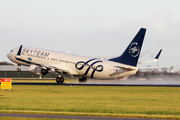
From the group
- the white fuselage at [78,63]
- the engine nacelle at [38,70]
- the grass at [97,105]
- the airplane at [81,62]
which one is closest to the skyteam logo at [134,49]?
the airplane at [81,62]

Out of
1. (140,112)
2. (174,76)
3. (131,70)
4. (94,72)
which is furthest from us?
(174,76)

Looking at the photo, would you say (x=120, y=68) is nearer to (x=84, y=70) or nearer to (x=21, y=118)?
(x=84, y=70)

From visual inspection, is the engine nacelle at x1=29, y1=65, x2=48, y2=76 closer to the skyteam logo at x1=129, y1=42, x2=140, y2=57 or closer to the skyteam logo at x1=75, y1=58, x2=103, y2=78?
the skyteam logo at x1=75, y1=58, x2=103, y2=78

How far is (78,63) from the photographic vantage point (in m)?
68.6

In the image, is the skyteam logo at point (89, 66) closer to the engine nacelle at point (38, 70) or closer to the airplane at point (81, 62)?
the airplane at point (81, 62)

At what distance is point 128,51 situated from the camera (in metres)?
64.6

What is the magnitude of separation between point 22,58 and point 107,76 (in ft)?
64.6

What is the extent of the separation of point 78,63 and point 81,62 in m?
0.73

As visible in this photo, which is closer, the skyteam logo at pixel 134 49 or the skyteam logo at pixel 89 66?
the skyteam logo at pixel 134 49

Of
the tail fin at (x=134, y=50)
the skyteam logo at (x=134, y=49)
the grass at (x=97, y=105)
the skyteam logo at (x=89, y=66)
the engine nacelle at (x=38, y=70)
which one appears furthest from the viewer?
the engine nacelle at (x=38, y=70)

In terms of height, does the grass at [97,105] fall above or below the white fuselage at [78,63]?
below

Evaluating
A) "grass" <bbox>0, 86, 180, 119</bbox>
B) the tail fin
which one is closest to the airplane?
the tail fin

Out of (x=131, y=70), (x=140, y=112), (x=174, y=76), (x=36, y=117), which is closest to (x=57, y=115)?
(x=36, y=117)

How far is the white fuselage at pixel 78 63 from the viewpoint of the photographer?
64812mm
